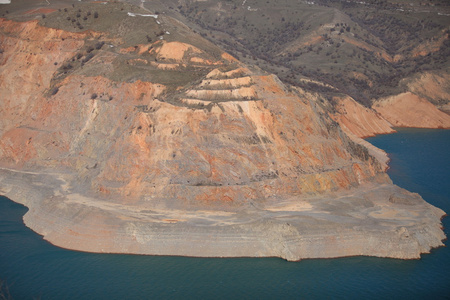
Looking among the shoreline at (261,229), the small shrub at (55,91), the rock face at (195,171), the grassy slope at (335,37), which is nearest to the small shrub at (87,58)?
the rock face at (195,171)

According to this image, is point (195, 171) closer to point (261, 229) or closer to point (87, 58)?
point (261, 229)

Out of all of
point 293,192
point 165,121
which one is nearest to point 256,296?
point 293,192

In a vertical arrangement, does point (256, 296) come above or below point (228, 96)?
below

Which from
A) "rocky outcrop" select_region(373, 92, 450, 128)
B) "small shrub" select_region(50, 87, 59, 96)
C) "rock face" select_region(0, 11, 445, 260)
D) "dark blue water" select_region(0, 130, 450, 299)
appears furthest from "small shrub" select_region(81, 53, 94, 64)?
"rocky outcrop" select_region(373, 92, 450, 128)

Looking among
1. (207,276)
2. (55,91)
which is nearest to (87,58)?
(55,91)

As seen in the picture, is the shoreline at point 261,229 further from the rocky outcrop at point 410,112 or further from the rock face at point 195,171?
the rocky outcrop at point 410,112

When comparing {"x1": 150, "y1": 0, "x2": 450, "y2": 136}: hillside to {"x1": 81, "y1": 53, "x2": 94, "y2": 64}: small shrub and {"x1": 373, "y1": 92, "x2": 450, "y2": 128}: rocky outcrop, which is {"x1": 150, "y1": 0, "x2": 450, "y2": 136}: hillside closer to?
{"x1": 373, "y1": 92, "x2": 450, "y2": 128}: rocky outcrop

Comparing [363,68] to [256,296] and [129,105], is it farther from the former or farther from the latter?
[256,296]

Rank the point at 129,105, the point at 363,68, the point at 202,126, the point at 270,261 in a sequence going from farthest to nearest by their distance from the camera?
the point at 363,68
the point at 129,105
the point at 202,126
the point at 270,261
